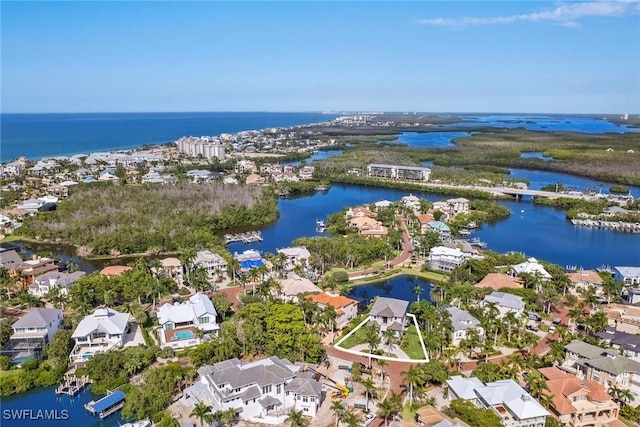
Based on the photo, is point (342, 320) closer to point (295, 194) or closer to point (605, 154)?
point (295, 194)

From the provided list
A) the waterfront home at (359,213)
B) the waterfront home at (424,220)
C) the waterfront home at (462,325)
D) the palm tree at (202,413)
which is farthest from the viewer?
the waterfront home at (359,213)

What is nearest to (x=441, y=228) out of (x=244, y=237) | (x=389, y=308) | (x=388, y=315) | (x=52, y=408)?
(x=244, y=237)

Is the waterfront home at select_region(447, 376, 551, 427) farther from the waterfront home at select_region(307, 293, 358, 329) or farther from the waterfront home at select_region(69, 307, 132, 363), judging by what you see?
the waterfront home at select_region(69, 307, 132, 363)

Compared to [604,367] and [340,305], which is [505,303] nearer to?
[604,367]

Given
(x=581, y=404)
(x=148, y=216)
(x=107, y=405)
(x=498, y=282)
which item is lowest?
(x=107, y=405)

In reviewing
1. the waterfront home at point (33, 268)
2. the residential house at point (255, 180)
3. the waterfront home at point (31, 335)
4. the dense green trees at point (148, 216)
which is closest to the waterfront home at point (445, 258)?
the dense green trees at point (148, 216)


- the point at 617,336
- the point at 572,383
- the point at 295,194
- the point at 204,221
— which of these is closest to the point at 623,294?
the point at 617,336

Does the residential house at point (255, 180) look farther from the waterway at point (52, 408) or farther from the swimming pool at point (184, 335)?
the waterway at point (52, 408)
